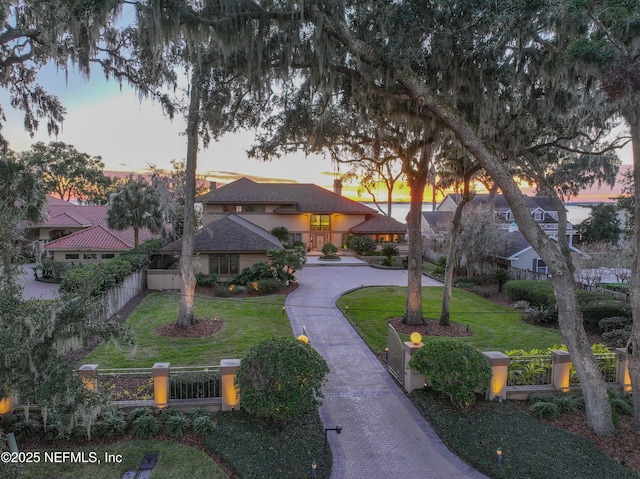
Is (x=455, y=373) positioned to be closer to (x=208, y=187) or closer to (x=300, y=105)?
(x=300, y=105)

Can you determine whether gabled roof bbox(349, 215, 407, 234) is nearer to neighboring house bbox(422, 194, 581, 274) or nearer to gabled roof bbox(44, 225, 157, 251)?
neighboring house bbox(422, 194, 581, 274)

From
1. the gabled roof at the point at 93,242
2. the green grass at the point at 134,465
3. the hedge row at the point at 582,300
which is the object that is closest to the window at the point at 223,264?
the gabled roof at the point at 93,242

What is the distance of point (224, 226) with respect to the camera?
25.8m

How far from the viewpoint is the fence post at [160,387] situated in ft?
25.9

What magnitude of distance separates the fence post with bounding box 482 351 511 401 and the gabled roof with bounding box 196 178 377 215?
93.7 feet

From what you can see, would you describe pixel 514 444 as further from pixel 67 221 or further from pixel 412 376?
pixel 67 221

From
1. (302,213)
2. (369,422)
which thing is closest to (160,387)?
(369,422)

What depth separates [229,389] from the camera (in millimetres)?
8062

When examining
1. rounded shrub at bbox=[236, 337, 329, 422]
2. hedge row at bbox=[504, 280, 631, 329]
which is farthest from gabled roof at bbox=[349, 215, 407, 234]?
rounded shrub at bbox=[236, 337, 329, 422]

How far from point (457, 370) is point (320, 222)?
30083 mm

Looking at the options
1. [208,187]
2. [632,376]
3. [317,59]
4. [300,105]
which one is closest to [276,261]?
[300,105]

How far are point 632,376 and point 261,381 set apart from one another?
7.17m

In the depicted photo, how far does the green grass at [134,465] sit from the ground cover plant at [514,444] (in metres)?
4.17

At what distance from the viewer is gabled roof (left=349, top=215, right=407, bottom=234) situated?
120 feet
